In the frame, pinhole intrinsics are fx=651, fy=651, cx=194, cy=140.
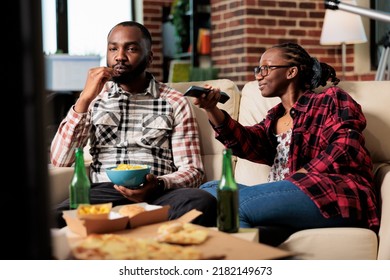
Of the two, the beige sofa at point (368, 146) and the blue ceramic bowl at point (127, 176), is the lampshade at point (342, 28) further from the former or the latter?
the blue ceramic bowl at point (127, 176)

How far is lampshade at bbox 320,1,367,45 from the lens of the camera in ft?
15.4

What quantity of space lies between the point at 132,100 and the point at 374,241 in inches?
38.5

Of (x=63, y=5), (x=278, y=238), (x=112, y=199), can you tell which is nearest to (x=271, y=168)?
(x=278, y=238)

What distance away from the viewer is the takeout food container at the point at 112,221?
134 centimetres

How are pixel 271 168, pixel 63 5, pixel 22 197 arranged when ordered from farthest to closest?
pixel 63 5, pixel 271 168, pixel 22 197

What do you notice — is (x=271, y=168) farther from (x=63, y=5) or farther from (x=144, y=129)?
(x=63, y=5)

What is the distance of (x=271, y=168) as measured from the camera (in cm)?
229

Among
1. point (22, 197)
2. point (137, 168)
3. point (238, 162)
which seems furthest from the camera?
point (238, 162)

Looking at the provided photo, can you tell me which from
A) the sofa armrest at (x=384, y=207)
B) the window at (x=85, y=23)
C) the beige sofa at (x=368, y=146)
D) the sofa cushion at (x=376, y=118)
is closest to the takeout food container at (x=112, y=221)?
the beige sofa at (x=368, y=146)

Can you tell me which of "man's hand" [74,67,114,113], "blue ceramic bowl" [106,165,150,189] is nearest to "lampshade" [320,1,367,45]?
"man's hand" [74,67,114,113]

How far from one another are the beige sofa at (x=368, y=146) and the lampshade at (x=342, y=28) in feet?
7.71

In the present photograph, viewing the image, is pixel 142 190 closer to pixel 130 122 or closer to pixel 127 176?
pixel 127 176

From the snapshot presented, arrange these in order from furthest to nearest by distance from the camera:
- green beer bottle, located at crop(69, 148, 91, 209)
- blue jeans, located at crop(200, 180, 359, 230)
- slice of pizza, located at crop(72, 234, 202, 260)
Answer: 1. blue jeans, located at crop(200, 180, 359, 230)
2. green beer bottle, located at crop(69, 148, 91, 209)
3. slice of pizza, located at crop(72, 234, 202, 260)

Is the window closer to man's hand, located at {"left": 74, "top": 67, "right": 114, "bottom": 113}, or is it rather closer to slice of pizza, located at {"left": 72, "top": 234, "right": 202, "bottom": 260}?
man's hand, located at {"left": 74, "top": 67, "right": 114, "bottom": 113}
